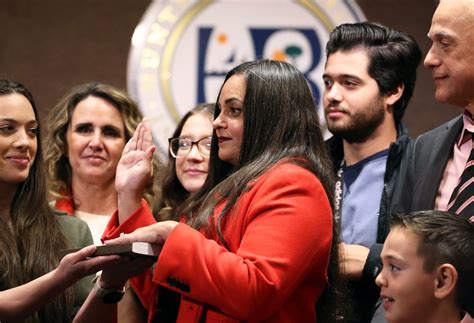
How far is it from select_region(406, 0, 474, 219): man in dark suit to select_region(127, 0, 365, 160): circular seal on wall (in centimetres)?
191

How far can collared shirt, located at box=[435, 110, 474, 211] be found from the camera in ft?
8.91

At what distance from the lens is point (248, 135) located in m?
2.40

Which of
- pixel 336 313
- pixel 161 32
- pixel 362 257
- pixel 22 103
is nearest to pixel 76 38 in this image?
pixel 161 32

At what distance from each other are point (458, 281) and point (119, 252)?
85 cm

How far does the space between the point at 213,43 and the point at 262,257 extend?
2697 millimetres

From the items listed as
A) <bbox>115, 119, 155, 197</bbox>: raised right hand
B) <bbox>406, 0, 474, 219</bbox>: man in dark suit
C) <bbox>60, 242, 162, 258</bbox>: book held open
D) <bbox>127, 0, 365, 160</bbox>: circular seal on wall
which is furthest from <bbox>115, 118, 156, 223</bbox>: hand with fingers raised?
<bbox>127, 0, 365, 160</bbox>: circular seal on wall

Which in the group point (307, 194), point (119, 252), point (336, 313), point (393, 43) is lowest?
point (336, 313)

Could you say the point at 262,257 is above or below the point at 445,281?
above

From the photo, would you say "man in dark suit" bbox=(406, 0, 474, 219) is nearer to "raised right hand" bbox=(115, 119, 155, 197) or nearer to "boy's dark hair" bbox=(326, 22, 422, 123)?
"boy's dark hair" bbox=(326, 22, 422, 123)

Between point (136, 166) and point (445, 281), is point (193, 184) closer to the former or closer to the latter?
point (136, 166)

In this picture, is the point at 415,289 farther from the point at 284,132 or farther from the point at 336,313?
the point at 284,132

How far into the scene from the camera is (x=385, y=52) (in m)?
3.43

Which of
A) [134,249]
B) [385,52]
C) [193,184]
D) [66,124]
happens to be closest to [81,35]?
[66,124]

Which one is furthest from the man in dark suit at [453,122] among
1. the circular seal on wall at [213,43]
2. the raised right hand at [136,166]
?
the circular seal on wall at [213,43]
